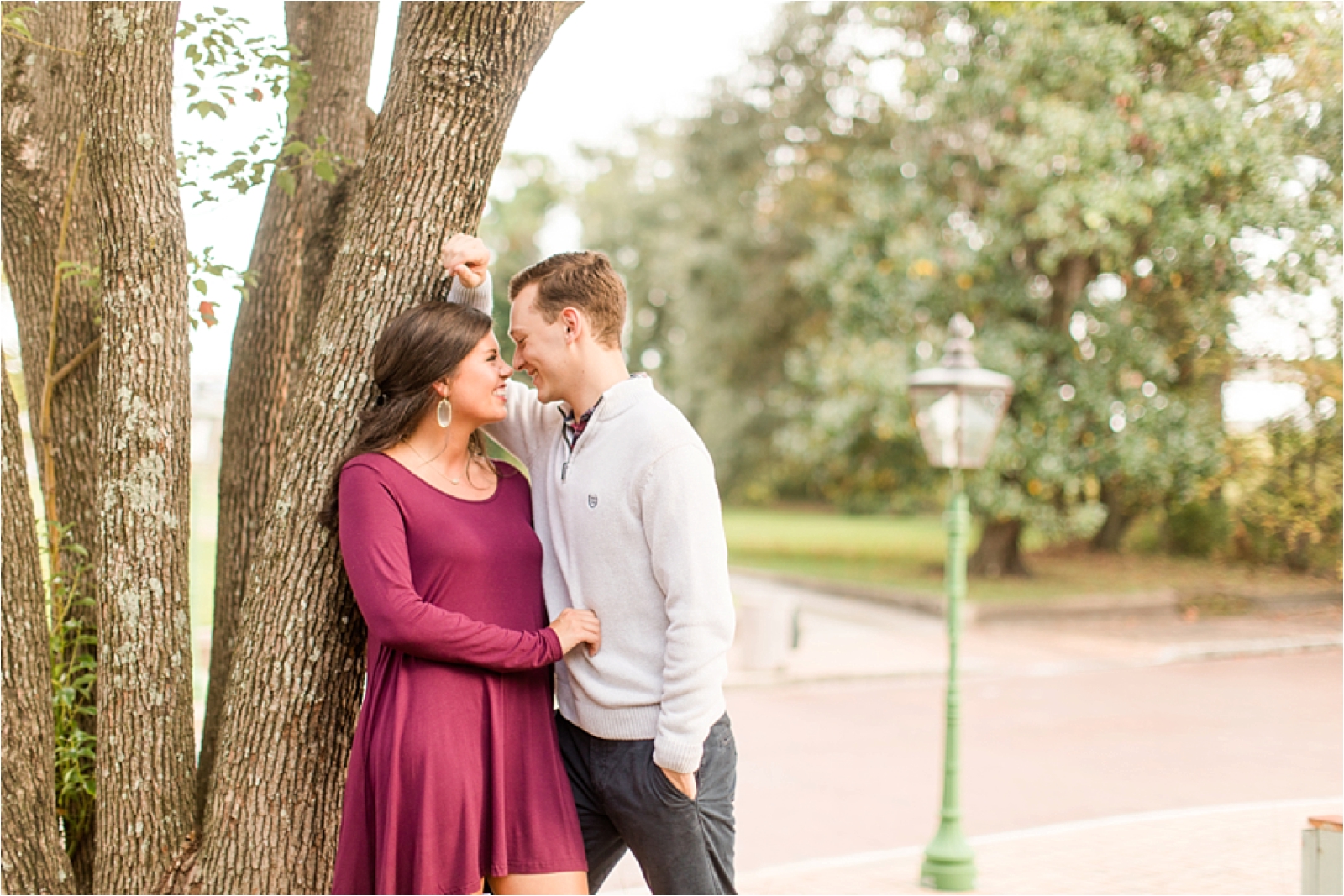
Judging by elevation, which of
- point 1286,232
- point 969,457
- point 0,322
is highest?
point 1286,232

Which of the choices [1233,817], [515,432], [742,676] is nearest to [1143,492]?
[742,676]

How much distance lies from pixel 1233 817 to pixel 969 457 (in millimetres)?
3081

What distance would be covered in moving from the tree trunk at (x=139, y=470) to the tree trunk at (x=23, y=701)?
0.18 m

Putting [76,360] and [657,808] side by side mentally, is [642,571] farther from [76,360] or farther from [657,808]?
[76,360]

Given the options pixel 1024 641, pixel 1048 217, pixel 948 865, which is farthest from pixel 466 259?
pixel 1024 641

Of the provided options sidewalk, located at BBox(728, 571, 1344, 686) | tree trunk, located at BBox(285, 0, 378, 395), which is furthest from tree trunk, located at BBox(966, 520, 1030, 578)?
tree trunk, located at BBox(285, 0, 378, 395)

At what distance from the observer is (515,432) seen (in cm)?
304

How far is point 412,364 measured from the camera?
9.16ft

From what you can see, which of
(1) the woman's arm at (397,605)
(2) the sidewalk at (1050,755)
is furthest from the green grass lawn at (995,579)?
(1) the woman's arm at (397,605)

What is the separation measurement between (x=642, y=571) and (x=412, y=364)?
75 centimetres

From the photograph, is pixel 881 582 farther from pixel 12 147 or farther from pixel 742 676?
pixel 12 147

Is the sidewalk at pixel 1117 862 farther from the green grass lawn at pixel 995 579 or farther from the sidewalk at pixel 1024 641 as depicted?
the green grass lawn at pixel 995 579

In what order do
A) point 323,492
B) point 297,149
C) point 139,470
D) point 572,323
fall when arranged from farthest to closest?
point 297,149 < point 139,470 < point 323,492 < point 572,323

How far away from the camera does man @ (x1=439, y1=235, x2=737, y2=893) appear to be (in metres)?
2.63
